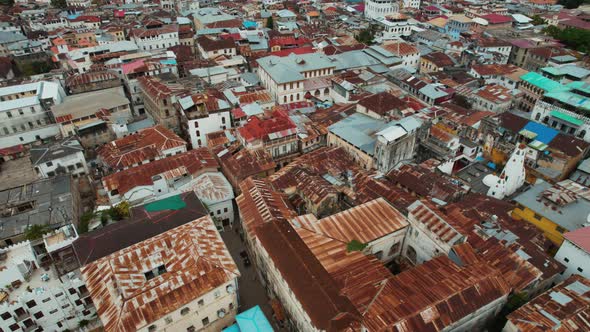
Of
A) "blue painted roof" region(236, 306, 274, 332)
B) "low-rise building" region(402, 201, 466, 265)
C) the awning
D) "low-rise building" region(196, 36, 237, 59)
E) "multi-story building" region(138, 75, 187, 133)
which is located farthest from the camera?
"low-rise building" region(196, 36, 237, 59)

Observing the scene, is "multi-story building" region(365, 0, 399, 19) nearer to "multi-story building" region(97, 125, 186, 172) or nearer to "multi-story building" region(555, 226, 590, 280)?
"multi-story building" region(97, 125, 186, 172)

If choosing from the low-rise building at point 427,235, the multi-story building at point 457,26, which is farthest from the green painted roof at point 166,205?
the multi-story building at point 457,26

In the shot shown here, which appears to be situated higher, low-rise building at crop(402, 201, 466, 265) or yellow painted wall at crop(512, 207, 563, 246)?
low-rise building at crop(402, 201, 466, 265)

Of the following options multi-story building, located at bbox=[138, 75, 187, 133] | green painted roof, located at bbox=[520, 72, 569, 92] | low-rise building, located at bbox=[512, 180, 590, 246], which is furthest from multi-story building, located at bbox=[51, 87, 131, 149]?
green painted roof, located at bbox=[520, 72, 569, 92]

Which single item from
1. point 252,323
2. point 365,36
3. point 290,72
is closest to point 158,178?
point 252,323

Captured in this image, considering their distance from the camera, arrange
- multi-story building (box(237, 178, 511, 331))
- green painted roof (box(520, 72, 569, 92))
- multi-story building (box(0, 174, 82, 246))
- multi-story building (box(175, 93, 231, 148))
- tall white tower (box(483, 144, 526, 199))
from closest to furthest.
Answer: multi-story building (box(237, 178, 511, 331)), multi-story building (box(0, 174, 82, 246)), tall white tower (box(483, 144, 526, 199)), multi-story building (box(175, 93, 231, 148)), green painted roof (box(520, 72, 569, 92))


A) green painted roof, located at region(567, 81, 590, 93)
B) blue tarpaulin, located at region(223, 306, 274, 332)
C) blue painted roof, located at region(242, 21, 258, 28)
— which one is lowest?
blue tarpaulin, located at region(223, 306, 274, 332)

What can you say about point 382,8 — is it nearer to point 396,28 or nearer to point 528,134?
point 396,28
